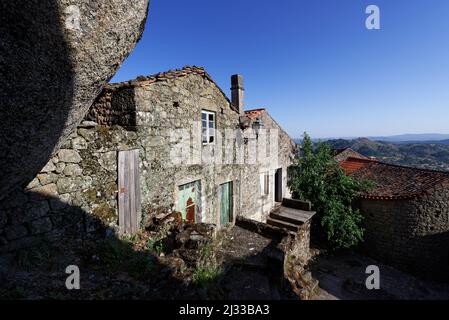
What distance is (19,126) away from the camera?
2100mm

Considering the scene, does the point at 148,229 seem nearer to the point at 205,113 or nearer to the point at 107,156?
the point at 107,156

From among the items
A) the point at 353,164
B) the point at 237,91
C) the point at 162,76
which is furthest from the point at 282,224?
the point at 353,164

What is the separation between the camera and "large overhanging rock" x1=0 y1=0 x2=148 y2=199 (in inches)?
68.8

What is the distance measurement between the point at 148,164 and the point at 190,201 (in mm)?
2217

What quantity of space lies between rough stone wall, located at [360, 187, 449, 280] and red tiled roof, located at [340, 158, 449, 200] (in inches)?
12.8

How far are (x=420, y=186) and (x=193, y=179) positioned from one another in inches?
470

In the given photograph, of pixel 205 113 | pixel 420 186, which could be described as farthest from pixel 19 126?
pixel 420 186

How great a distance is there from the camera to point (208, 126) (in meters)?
7.98

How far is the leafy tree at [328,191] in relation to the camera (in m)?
12.2

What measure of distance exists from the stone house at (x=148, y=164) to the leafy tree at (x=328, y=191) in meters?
4.29

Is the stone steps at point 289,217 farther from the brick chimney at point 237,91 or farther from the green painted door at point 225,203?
the brick chimney at point 237,91

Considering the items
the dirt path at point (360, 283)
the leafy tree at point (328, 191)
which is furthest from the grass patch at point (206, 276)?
the leafy tree at point (328, 191)

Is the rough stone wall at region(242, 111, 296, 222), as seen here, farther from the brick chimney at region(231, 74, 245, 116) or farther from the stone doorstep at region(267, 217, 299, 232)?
the brick chimney at region(231, 74, 245, 116)

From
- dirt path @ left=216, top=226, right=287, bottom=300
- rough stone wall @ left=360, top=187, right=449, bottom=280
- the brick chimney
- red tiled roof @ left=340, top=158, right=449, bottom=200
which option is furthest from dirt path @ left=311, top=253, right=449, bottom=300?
the brick chimney
